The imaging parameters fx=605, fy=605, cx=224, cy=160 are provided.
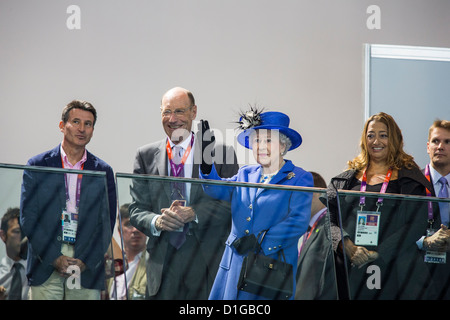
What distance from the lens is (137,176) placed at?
2.27 meters

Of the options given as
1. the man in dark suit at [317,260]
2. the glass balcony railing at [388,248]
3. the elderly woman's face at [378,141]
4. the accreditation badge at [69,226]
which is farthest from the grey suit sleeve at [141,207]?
the elderly woman's face at [378,141]

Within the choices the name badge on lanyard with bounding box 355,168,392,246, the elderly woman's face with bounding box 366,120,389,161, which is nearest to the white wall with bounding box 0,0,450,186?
the elderly woman's face with bounding box 366,120,389,161

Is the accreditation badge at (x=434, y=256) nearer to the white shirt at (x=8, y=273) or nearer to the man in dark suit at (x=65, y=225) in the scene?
the man in dark suit at (x=65, y=225)

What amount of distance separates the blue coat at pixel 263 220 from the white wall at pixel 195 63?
9.49 feet

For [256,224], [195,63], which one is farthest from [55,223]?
[195,63]

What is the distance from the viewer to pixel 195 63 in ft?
17.1

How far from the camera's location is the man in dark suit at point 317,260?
7.53 ft

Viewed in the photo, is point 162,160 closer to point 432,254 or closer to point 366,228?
point 366,228

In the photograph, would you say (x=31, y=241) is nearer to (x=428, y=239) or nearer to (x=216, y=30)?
(x=428, y=239)

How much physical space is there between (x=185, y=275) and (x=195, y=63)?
3.20m

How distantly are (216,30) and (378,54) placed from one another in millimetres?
1474
